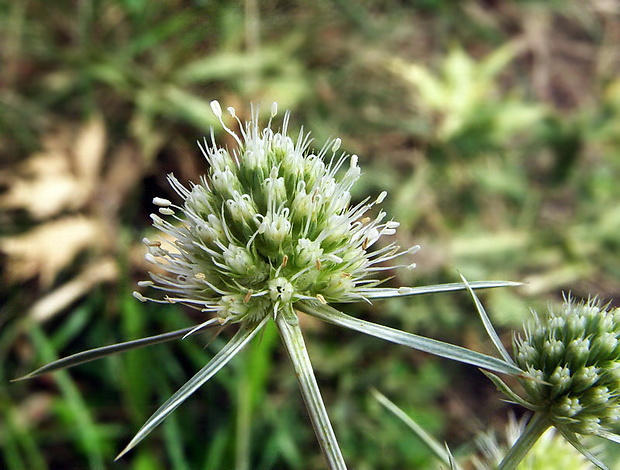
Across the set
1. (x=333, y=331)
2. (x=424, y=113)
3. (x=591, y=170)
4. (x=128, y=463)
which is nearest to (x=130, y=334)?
(x=128, y=463)

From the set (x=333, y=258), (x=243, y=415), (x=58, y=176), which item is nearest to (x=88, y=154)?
(x=58, y=176)

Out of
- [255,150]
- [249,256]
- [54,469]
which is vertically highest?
[255,150]

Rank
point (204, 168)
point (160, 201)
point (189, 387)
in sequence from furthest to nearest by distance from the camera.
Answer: point (204, 168) < point (160, 201) < point (189, 387)

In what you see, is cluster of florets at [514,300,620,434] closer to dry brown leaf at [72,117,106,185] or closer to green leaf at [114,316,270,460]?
green leaf at [114,316,270,460]

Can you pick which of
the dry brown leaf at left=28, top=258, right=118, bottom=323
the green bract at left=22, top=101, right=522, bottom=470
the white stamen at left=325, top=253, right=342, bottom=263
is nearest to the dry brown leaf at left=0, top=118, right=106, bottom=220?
the dry brown leaf at left=28, top=258, right=118, bottom=323

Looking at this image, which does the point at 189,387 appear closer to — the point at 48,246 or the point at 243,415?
the point at 243,415

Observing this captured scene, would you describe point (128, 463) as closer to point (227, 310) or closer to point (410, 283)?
point (410, 283)
